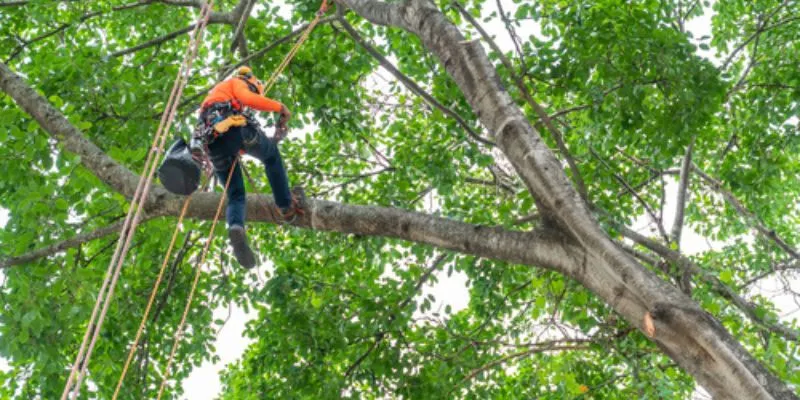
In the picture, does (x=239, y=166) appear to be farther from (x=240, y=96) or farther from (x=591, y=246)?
(x=591, y=246)

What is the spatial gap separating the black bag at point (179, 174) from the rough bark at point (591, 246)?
1.31m

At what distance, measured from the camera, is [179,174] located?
411cm

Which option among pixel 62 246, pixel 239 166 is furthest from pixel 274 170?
pixel 62 246

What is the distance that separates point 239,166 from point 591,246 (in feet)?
7.87

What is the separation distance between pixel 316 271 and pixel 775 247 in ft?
14.9

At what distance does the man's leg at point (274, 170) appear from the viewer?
4.48m

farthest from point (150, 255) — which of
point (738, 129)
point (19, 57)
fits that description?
point (738, 129)

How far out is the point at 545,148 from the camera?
366 cm

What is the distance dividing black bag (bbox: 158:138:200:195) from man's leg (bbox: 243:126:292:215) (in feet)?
1.68

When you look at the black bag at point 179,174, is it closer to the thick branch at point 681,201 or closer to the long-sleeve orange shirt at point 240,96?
the long-sleeve orange shirt at point 240,96

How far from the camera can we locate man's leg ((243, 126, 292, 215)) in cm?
448

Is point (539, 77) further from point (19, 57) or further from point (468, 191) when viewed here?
point (19, 57)

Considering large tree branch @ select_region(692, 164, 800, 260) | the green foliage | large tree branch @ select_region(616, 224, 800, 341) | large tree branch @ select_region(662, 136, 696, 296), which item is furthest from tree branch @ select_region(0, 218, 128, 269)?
large tree branch @ select_region(692, 164, 800, 260)

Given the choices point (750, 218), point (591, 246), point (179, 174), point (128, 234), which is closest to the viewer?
point (591, 246)
